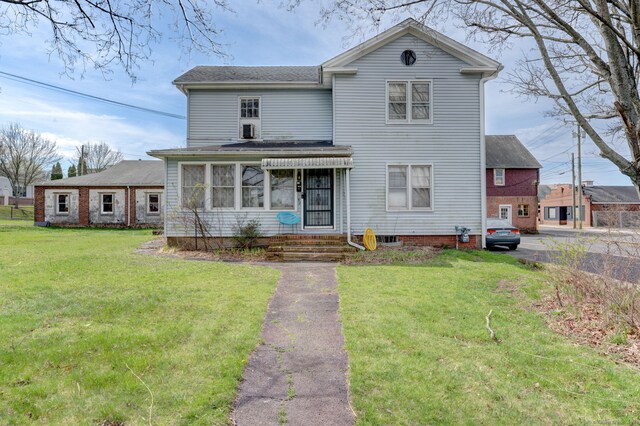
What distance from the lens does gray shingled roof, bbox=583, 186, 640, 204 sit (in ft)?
126

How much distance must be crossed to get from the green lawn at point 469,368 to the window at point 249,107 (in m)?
9.78

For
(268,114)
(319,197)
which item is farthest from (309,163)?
(268,114)

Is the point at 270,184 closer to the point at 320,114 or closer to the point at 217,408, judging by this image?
the point at 320,114

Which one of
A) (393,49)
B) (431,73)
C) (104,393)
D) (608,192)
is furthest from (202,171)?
(608,192)

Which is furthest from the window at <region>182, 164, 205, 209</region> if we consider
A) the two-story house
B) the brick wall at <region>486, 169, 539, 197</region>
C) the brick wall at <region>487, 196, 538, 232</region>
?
the brick wall at <region>487, 196, 538, 232</region>

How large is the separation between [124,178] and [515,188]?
30399mm

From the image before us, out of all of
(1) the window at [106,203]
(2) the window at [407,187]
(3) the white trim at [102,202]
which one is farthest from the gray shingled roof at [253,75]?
(1) the window at [106,203]

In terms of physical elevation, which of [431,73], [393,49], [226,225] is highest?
[393,49]

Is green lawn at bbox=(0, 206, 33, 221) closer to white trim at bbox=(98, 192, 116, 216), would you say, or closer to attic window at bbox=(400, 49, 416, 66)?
white trim at bbox=(98, 192, 116, 216)

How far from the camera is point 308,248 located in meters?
10.8

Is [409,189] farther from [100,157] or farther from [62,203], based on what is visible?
[100,157]

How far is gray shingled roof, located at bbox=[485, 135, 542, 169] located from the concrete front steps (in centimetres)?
2140

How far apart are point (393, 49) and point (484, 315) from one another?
10.5m

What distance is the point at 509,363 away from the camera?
370 centimetres
